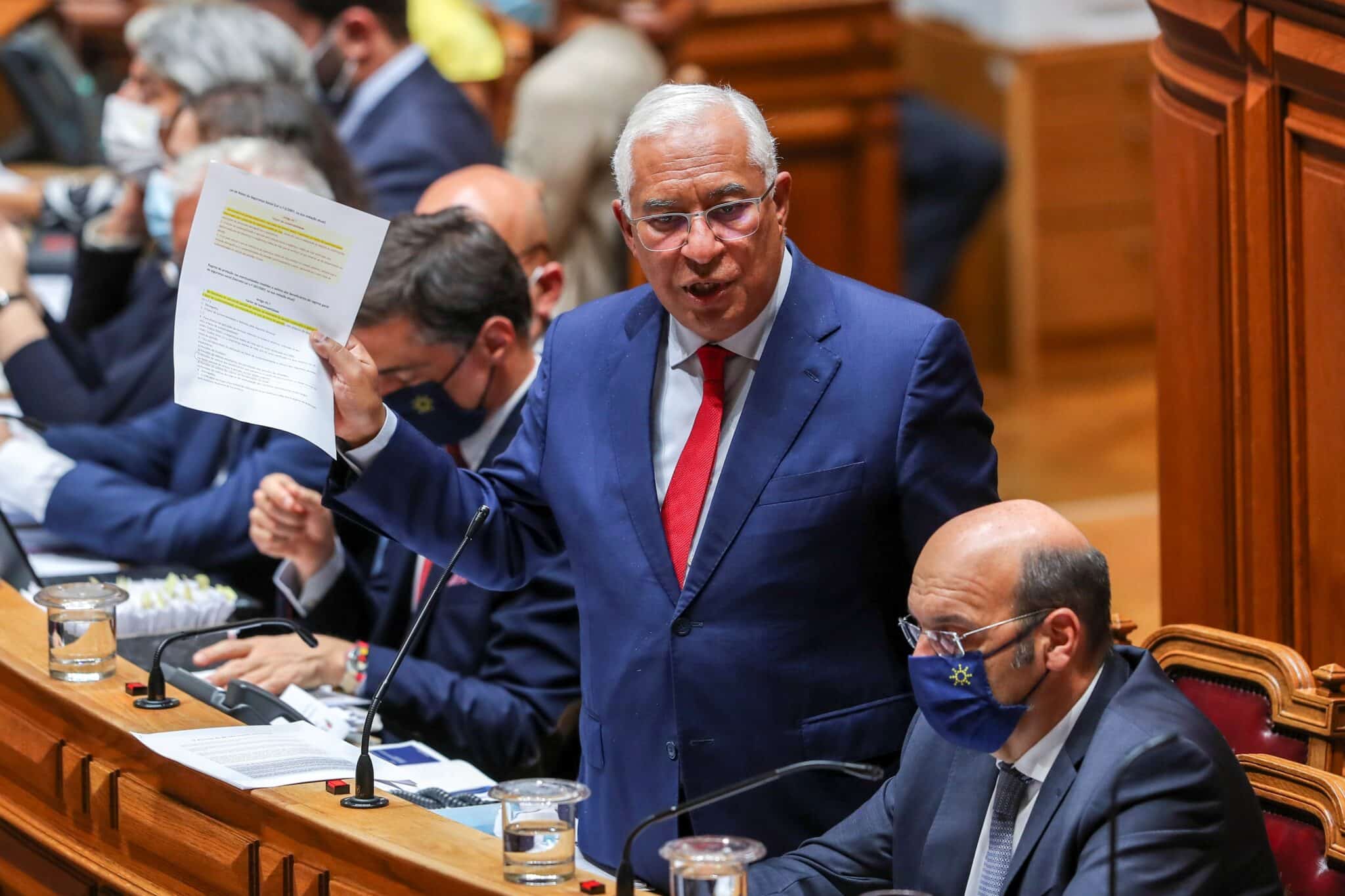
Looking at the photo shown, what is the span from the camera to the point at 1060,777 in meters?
2.03

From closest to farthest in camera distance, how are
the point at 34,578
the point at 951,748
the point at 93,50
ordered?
the point at 951,748, the point at 34,578, the point at 93,50

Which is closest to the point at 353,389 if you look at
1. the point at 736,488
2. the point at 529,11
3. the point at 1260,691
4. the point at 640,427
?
the point at 640,427

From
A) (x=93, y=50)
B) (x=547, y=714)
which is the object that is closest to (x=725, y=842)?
Answer: (x=547, y=714)

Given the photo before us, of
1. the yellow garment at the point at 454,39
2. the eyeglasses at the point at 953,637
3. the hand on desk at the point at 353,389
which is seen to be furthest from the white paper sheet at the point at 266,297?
the yellow garment at the point at 454,39

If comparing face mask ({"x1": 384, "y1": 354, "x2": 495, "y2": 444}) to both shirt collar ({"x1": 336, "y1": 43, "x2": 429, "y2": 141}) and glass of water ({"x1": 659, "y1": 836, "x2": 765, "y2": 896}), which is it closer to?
glass of water ({"x1": 659, "y1": 836, "x2": 765, "y2": 896})

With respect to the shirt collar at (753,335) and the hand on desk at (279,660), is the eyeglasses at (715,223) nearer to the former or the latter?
the shirt collar at (753,335)

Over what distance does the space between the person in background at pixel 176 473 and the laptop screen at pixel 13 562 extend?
250 millimetres

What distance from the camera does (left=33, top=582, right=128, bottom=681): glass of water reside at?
277 centimetres

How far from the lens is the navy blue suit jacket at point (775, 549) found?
7.57 ft

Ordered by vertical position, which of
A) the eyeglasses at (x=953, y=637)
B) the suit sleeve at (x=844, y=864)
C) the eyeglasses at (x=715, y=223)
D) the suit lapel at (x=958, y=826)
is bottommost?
the suit sleeve at (x=844, y=864)

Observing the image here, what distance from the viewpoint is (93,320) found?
5.14m

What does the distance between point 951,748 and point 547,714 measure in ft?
2.95

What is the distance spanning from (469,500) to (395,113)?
2811 mm

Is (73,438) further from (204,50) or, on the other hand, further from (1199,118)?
(1199,118)
